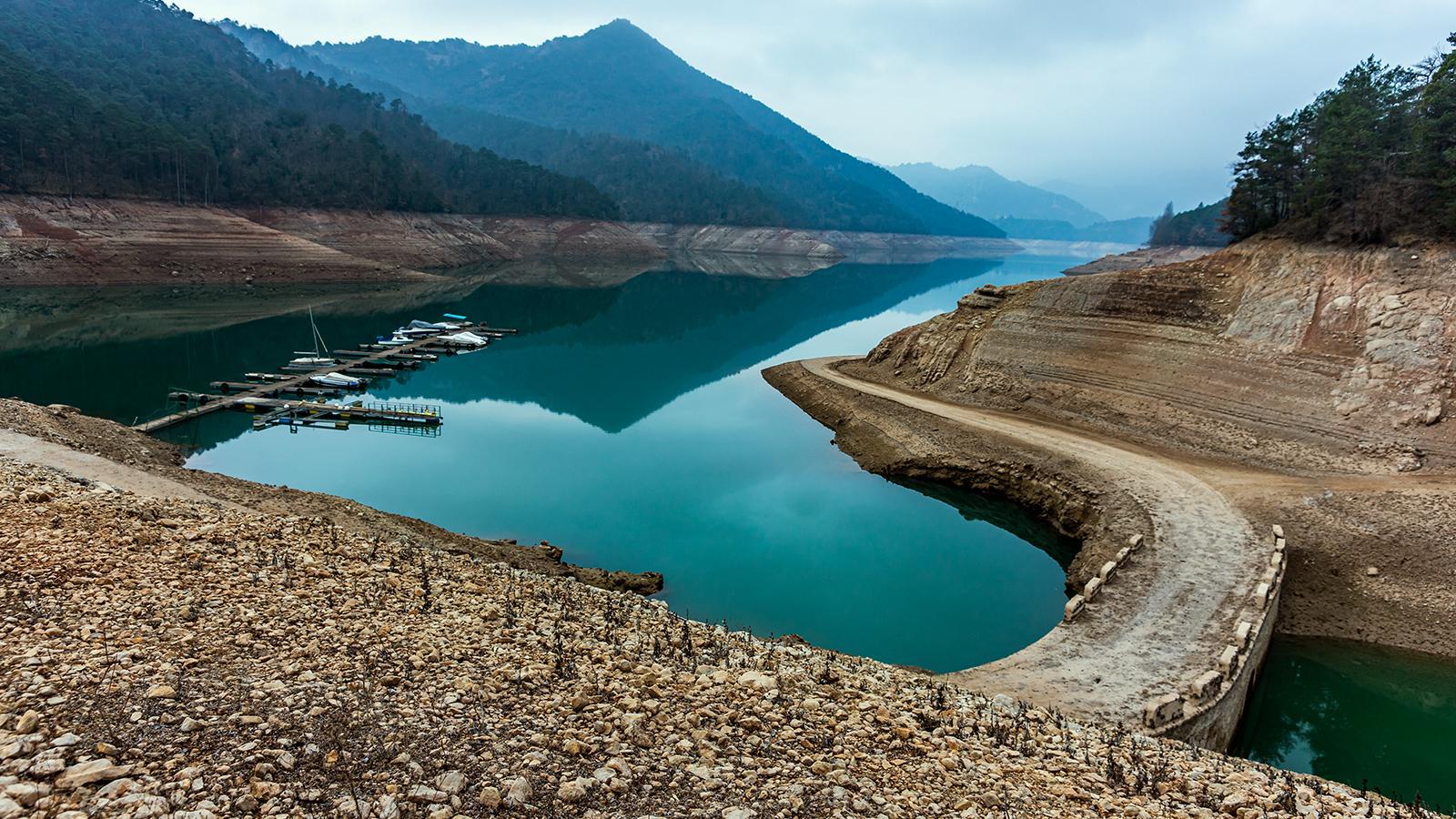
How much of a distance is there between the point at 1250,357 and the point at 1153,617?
59.1 feet

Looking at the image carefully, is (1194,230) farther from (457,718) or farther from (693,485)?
(457,718)

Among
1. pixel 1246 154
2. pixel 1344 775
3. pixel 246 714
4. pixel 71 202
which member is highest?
pixel 1246 154

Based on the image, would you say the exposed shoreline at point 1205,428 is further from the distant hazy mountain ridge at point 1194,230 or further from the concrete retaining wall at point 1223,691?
the distant hazy mountain ridge at point 1194,230

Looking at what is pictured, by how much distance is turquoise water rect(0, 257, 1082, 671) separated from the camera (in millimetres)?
18859

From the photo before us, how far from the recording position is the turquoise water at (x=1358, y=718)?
533 inches

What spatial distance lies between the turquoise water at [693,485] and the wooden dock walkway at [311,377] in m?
1.14

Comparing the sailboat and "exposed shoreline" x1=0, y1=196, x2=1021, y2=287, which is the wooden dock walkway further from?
"exposed shoreline" x1=0, y1=196, x2=1021, y2=287

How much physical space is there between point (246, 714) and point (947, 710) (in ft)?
24.7

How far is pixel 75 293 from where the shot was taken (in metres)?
61.4

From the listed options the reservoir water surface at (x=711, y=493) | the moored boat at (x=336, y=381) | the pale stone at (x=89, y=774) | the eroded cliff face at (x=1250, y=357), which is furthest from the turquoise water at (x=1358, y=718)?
the moored boat at (x=336, y=381)

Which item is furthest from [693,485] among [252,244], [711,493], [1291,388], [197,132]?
[197,132]

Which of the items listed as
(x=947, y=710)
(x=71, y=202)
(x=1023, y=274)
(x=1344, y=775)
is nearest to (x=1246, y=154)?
(x=1344, y=775)

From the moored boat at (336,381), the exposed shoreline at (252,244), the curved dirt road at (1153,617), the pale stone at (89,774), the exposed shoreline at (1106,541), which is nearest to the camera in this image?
the pale stone at (89,774)

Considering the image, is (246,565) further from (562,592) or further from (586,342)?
(586,342)
